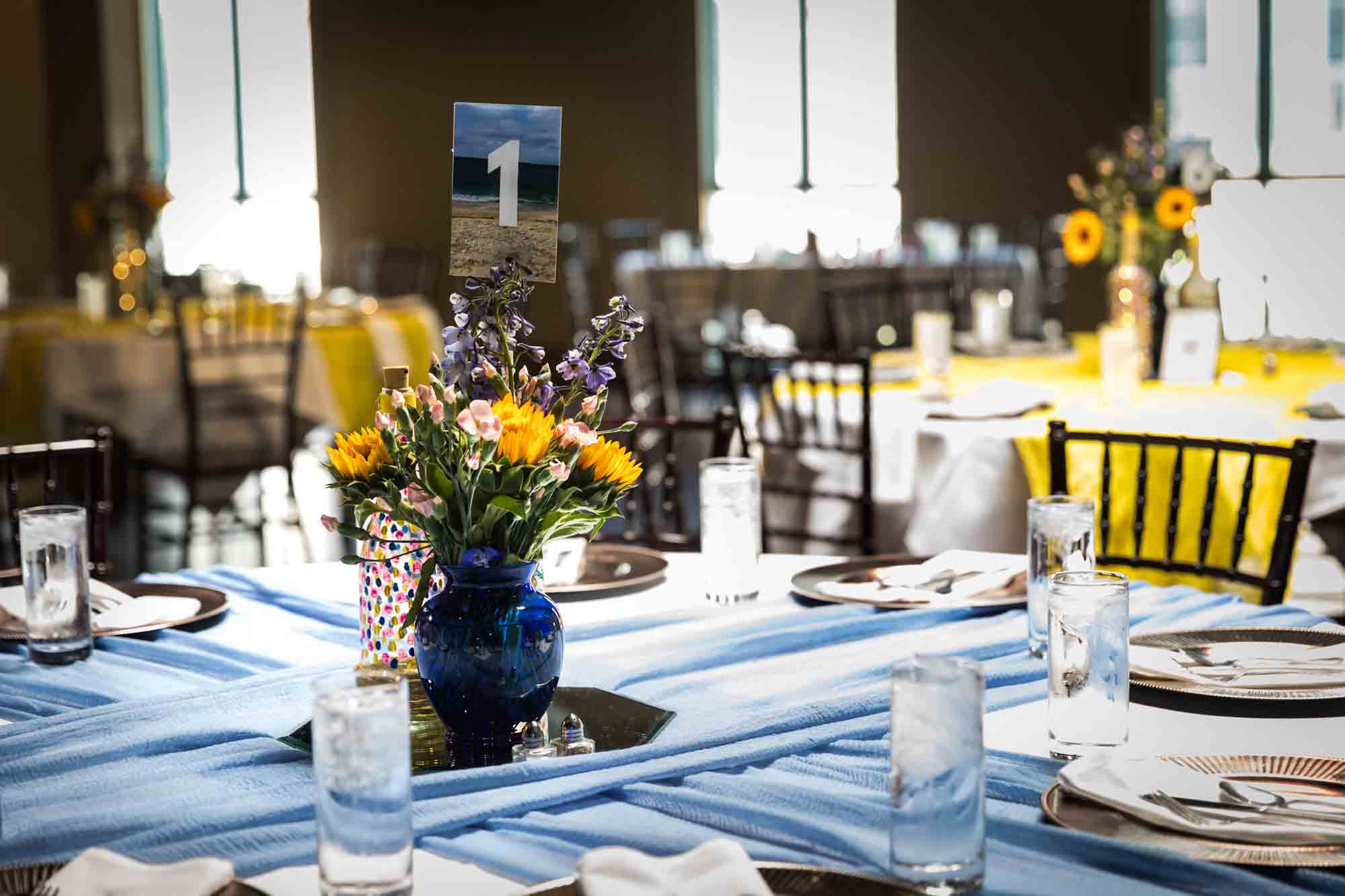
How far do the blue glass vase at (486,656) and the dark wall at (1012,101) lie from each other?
29.5ft

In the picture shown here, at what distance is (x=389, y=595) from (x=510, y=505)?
256 mm

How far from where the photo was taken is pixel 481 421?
1102 millimetres

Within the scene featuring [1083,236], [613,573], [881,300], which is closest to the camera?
[613,573]

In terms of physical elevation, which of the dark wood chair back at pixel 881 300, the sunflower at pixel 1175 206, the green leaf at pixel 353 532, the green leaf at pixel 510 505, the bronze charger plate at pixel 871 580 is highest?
the sunflower at pixel 1175 206

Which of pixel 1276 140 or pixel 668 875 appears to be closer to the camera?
pixel 668 875

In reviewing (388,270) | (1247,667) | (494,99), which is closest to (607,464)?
(1247,667)

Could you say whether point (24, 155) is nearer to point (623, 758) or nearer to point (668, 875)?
point (623, 758)

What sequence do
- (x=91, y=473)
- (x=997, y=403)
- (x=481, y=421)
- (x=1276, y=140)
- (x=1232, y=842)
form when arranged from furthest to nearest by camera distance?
(x=1276, y=140) < (x=997, y=403) < (x=91, y=473) < (x=481, y=421) < (x=1232, y=842)

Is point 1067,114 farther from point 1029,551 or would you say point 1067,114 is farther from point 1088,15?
point 1029,551

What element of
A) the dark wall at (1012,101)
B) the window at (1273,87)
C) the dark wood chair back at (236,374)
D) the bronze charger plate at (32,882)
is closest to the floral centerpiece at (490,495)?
the bronze charger plate at (32,882)

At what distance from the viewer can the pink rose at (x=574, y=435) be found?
1180 mm

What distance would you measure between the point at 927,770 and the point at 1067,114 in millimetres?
9662

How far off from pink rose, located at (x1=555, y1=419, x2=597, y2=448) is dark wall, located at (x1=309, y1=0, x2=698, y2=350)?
9.83 meters

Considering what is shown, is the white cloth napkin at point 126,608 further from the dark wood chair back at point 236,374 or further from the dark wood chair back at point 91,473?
the dark wood chair back at point 236,374
